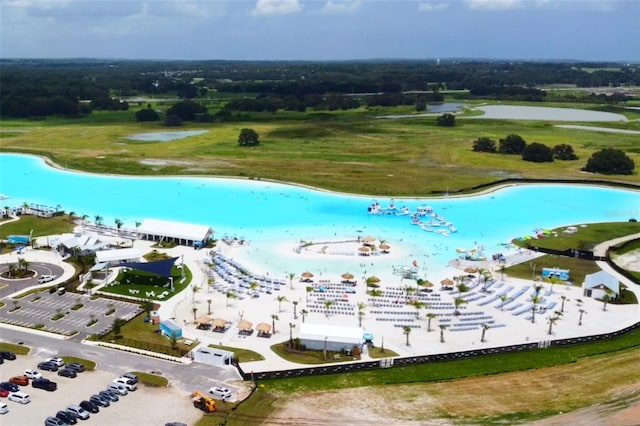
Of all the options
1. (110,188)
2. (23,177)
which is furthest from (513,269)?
(23,177)

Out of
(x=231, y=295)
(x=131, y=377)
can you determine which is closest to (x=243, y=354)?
(x=131, y=377)

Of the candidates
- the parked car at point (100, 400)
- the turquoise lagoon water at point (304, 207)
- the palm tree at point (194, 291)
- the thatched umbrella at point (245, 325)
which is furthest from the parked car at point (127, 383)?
the turquoise lagoon water at point (304, 207)

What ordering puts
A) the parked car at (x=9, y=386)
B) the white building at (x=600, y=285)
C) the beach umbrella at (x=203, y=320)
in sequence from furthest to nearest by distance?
the white building at (x=600, y=285), the beach umbrella at (x=203, y=320), the parked car at (x=9, y=386)

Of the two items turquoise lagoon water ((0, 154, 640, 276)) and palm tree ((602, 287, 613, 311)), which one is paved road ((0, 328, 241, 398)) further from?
palm tree ((602, 287, 613, 311))

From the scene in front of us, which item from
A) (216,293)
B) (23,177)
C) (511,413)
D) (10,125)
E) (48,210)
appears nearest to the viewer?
(511,413)

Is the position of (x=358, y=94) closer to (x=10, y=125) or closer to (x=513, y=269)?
(x=10, y=125)

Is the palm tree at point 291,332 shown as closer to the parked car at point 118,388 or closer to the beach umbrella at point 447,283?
the parked car at point 118,388

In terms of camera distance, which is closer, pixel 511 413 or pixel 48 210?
pixel 511 413
